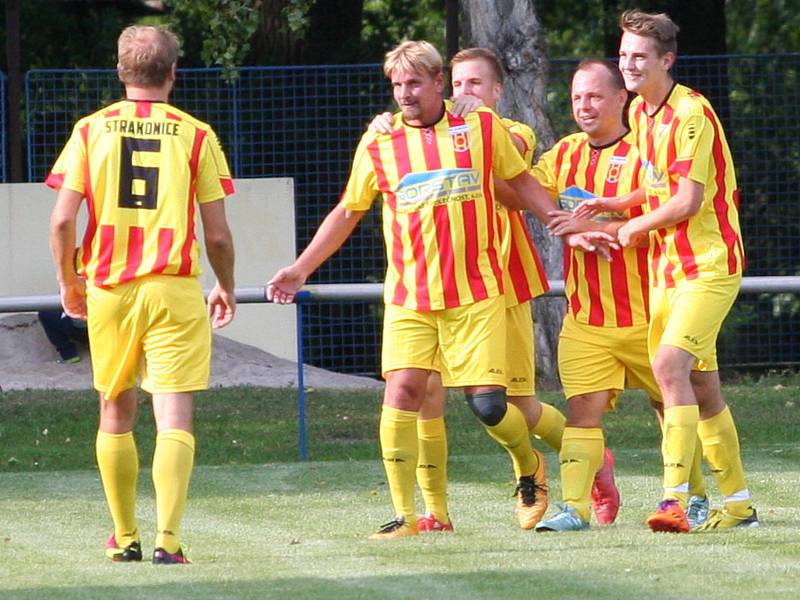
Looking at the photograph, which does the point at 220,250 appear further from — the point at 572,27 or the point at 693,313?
the point at 572,27

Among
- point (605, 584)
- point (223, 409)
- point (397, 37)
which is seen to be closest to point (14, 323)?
point (223, 409)

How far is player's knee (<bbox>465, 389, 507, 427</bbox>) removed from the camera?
6.84 m

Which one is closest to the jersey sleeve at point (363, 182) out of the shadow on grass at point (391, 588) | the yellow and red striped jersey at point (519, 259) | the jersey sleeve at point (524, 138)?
the yellow and red striped jersey at point (519, 259)

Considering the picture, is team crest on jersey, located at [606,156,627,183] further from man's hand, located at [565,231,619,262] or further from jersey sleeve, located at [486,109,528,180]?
jersey sleeve, located at [486,109,528,180]

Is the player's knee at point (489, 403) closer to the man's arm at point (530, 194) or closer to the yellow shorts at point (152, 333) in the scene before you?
the man's arm at point (530, 194)

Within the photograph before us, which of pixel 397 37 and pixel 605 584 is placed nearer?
pixel 605 584

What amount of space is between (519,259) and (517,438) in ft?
2.54

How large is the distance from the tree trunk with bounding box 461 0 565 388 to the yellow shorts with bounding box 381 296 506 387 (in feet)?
23.3

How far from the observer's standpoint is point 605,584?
5.58 meters

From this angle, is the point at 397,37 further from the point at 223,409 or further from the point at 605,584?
the point at 605,584

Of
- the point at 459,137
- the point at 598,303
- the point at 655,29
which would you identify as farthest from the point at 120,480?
the point at 655,29

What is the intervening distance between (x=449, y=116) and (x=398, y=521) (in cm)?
160

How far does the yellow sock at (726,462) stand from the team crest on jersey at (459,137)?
1.49m

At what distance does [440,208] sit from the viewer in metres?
6.76
